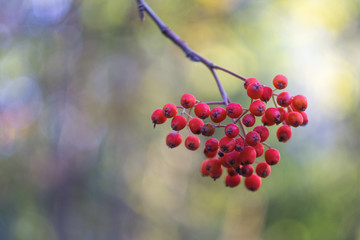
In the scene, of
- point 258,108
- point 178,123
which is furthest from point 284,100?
point 178,123

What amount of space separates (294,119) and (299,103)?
9cm

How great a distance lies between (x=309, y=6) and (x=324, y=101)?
8.02 feet

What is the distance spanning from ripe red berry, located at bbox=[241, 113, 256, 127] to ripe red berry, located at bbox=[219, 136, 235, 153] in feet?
0.31

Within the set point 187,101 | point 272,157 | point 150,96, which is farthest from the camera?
point 150,96

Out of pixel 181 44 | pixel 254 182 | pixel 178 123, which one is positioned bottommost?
pixel 254 182

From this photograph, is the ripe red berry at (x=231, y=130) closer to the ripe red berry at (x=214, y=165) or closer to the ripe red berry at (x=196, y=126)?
the ripe red berry at (x=196, y=126)

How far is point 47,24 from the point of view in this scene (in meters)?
6.74

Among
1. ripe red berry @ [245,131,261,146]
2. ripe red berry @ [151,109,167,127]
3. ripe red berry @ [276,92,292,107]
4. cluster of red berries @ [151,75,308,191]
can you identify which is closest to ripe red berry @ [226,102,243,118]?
cluster of red berries @ [151,75,308,191]

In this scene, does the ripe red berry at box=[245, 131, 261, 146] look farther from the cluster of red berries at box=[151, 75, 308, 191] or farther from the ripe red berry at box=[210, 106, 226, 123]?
the ripe red berry at box=[210, 106, 226, 123]

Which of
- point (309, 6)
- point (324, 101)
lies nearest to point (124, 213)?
point (324, 101)

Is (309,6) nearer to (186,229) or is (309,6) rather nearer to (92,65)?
(92,65)

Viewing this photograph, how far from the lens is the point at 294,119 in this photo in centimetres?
148

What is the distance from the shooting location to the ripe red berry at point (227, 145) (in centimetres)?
142

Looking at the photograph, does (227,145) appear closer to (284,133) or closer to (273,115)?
(273,115)
